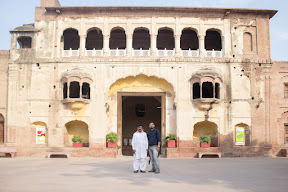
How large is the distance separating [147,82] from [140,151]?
12.6m

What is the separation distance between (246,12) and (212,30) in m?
3.04

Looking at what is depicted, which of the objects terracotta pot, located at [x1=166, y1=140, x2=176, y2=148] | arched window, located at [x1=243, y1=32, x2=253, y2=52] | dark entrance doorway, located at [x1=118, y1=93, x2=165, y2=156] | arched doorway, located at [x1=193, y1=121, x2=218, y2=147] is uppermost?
arched window, located at [x1=243, y1=32, x2=253, y2=52]

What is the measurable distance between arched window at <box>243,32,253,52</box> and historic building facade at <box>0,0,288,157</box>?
8cm

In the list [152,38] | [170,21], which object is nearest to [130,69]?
[152,38]

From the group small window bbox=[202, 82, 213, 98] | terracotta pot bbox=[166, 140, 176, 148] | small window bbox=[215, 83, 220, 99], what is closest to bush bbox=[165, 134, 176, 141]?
terracotta pot bbox=[166, 140, 176, 148]

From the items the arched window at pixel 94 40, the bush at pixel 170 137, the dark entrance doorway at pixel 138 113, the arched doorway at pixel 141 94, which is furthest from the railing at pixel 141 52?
the dark entrance doorway at pixel 138 113

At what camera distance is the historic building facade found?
2316cm

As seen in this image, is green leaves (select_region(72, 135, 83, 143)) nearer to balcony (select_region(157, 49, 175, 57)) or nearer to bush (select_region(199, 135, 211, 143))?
balcony (select_region(157, 49, 175, 57))

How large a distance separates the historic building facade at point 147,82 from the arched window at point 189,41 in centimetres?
232

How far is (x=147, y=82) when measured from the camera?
24.6 meters

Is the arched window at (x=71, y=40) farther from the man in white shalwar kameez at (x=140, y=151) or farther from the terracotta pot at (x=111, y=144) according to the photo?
the man in white shalwar kameez at (x=140, y=151)

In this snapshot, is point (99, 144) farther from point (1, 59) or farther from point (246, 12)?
point (246, 12)

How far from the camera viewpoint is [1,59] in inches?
979

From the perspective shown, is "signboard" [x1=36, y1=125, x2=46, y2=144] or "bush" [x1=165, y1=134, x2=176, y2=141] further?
"signboard" [x1=36, y1=125, x2=46, y2=144]
